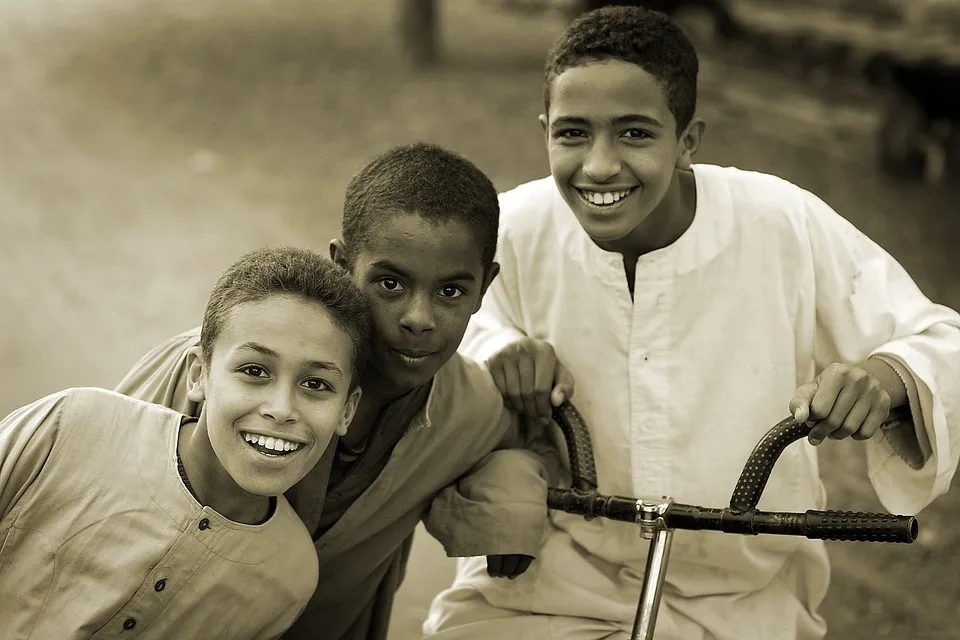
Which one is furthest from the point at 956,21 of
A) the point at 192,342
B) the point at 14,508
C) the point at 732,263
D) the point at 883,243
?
the point at 14,508

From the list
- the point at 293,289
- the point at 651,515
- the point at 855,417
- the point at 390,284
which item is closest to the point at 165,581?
the point at 293,289

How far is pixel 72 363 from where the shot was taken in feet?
20.8

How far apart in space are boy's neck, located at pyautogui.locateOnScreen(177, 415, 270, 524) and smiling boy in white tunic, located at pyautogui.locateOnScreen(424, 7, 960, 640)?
0.66 m

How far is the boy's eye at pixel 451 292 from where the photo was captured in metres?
2.61

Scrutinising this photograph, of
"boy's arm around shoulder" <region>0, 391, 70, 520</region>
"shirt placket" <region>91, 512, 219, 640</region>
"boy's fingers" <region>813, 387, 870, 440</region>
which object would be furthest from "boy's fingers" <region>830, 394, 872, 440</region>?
"boy's arm around shoulder" <region>0, 391, 70, 520</region>

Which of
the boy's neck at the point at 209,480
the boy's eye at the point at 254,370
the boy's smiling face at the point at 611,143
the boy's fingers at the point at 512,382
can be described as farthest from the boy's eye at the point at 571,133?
the boy's neck at the point at 209,480

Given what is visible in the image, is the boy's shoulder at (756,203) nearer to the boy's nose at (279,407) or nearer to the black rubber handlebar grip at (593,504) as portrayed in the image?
the black rubber handlebar grip at (593,504)

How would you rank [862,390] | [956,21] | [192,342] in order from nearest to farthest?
[862,390]
[192,342]
[956,21]

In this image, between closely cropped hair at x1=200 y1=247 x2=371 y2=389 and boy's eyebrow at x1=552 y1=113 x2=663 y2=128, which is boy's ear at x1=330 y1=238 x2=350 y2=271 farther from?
boy's eyebrow at x1=552 y1=113 x2=663 y2=128

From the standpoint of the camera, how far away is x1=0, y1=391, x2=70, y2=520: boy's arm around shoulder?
234cm

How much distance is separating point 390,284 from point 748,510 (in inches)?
31.3

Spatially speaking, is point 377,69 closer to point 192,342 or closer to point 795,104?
point 795,104

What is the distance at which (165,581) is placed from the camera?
2389mm

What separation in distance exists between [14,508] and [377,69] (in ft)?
30.5
